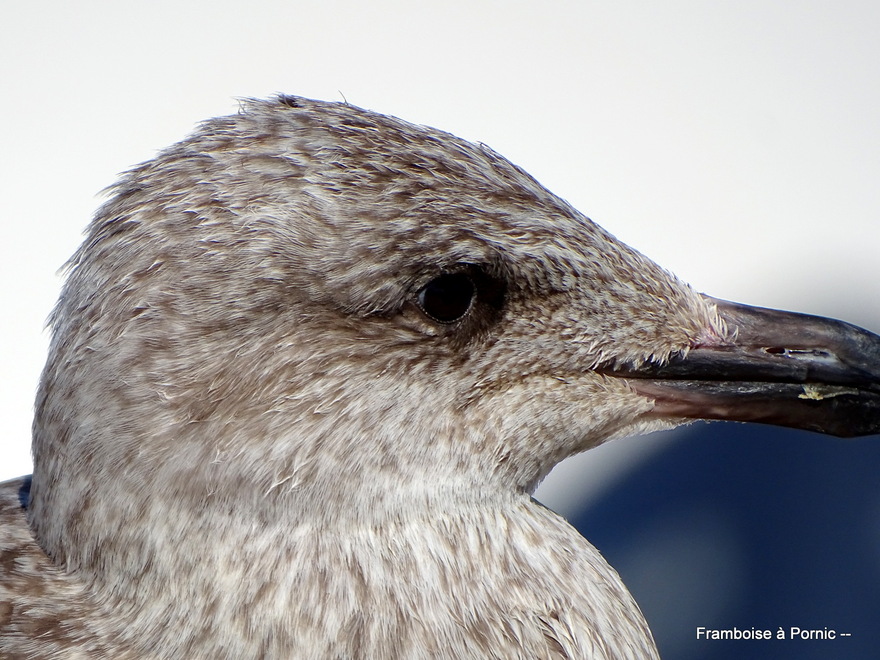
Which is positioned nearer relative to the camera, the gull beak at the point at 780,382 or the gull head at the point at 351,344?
the gull head at the point at 351,344

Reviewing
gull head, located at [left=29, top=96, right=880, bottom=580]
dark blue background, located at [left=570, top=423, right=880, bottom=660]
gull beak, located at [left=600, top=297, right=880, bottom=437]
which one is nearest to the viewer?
gull head, located at [left=29, top=96, right=880, bottom=580]

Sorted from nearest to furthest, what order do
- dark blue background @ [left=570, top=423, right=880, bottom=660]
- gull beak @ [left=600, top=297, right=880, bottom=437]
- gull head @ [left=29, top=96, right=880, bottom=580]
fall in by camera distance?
gull head @ [left=29, top=96, right=880, bottom=580]
gull beak @ [left=600, top=297, right=880, bottom=437]
dark blue background @ [left=570, top=423, right=880, bottom=660]

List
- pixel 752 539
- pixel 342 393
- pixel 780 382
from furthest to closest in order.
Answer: pixel 752 539, pixel 780 382, pixel 342 393

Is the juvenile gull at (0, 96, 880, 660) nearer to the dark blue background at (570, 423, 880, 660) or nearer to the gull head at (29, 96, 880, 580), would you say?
the gull head at (29, 96, 880, 580)

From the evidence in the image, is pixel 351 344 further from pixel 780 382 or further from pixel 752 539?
pixel 752 539

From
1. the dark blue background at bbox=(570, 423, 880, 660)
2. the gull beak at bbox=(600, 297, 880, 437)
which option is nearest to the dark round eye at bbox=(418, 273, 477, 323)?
the gull beak at bbox=(600, 297, 880, 437)

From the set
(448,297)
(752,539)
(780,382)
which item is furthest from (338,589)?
(752,539)

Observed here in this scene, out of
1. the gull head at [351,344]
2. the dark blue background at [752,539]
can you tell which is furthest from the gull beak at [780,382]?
the dark blue background at [752,539]

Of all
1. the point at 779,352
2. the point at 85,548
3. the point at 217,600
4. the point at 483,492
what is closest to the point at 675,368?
the point at 779,352

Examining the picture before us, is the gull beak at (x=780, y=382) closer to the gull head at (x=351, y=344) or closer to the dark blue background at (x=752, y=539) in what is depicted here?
the gull head at (x=351, y=344)
